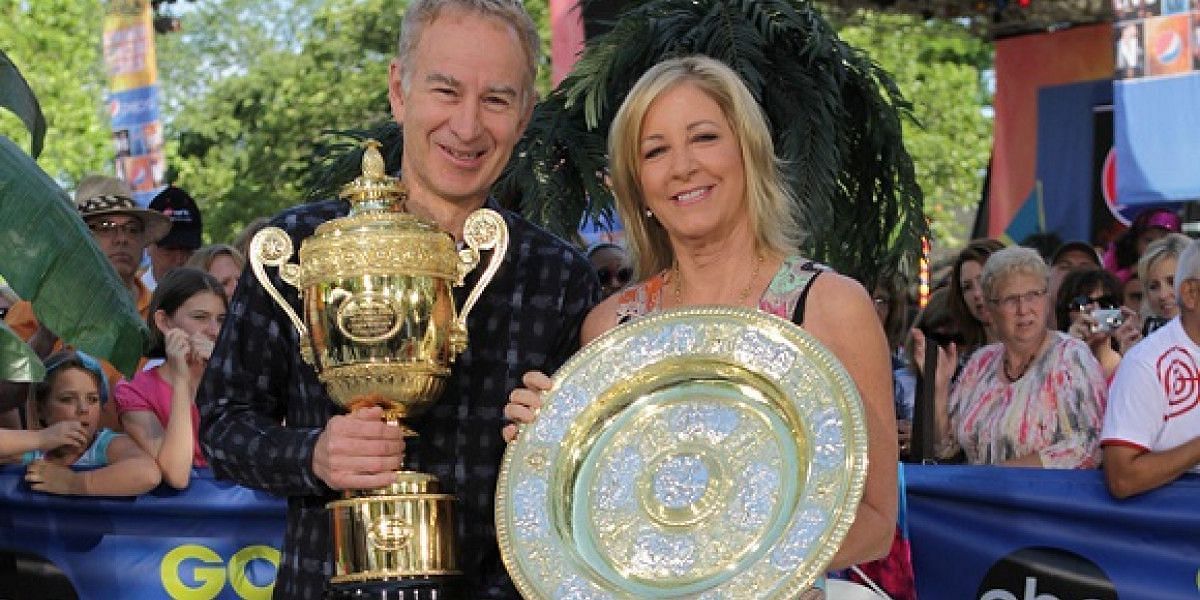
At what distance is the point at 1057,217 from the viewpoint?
1955 centimetres

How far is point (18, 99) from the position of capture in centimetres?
604

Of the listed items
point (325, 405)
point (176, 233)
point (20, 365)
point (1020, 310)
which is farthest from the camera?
point (176, 233)

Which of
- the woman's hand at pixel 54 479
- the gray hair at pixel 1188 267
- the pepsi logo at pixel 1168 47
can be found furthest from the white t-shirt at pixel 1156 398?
the pepsi logo at pixel 1168 47

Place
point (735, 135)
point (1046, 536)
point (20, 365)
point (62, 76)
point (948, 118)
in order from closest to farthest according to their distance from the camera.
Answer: point (735, 135) → point (20, 365) → point (1046, 536) → point (62, 76) → point (948, 118)

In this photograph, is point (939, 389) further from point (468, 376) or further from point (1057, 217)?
point (1057, 217)

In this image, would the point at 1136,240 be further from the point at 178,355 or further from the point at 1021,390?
the point at 178,355

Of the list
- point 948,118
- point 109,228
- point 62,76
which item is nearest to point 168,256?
point 109,228

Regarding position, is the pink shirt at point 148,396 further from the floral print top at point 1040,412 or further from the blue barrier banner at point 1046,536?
the floral print top at point 1040,412

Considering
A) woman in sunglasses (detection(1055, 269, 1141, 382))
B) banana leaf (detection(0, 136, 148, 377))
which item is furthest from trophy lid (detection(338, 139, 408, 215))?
woman in sunglasses (detection(1055, 269, 1141, 382))

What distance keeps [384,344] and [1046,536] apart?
11.8ft

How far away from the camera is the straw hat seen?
8.30m

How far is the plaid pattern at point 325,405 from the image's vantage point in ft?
11.8

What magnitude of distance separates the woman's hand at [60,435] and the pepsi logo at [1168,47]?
11.1 m

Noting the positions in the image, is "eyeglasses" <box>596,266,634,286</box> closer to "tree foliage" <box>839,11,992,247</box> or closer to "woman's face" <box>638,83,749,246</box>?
"woman's face" <box>638,83,749,246</box>
